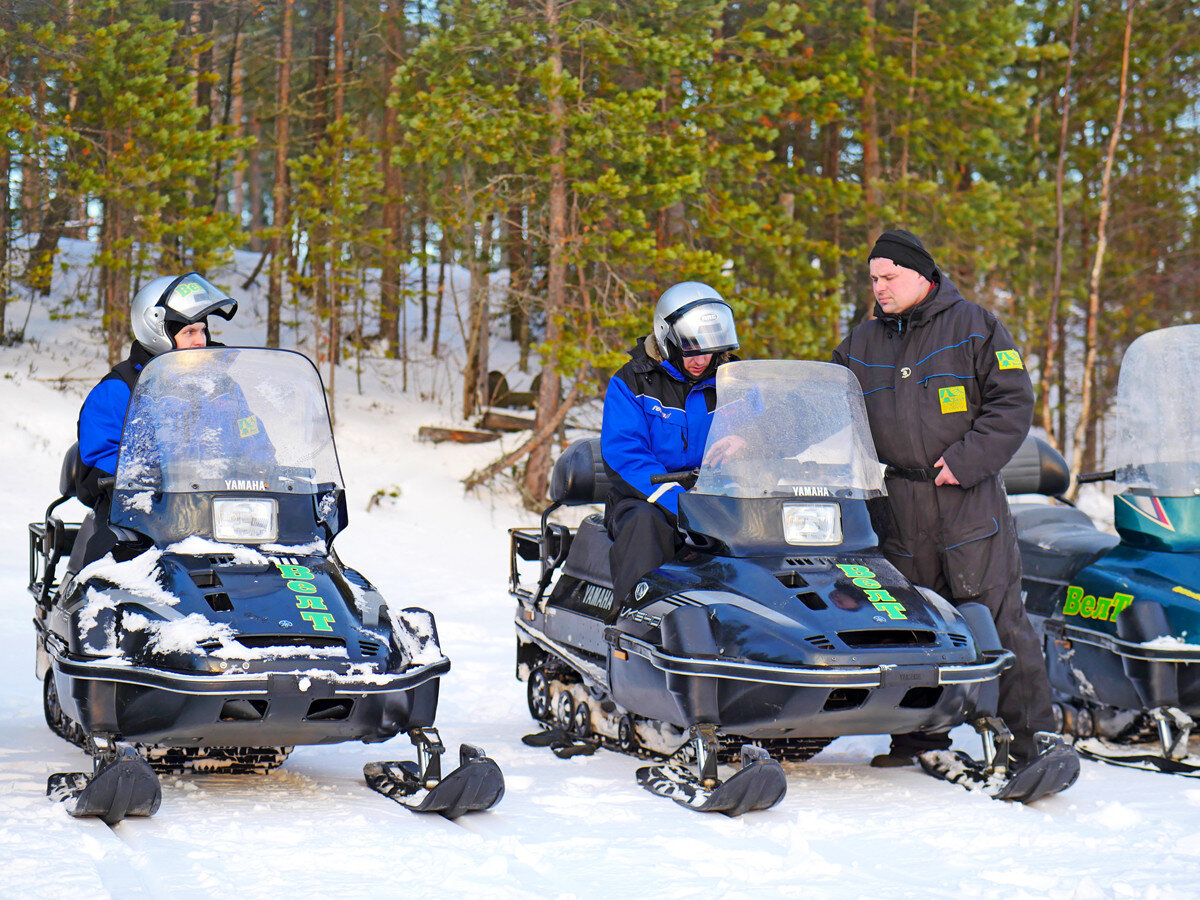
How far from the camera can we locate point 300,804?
13.3 feet

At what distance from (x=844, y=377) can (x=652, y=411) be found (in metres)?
0.76

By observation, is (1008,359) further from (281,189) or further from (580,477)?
(281,189)

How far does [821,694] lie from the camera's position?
4078mm

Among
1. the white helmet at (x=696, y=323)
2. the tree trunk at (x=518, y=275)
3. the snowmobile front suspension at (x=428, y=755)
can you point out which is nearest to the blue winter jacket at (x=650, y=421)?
the white helmet at (x=696, y=323)

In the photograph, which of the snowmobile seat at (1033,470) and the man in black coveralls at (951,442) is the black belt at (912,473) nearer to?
the man in black coveralls at (951,442)

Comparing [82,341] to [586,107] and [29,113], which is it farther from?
[586,107]

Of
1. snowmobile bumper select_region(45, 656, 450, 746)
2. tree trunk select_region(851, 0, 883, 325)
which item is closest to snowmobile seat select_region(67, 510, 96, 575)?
snowmobile bumper select_region(45, 656, 450, 746)

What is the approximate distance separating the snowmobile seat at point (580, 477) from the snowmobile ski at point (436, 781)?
5.00 ft

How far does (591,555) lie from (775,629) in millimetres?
1369

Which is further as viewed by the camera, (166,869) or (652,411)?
(652,411)

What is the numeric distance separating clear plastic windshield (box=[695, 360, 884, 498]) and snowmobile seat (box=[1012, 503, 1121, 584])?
1192 millimetres

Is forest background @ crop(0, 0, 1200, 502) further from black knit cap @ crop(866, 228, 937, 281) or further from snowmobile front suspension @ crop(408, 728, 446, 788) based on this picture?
snowmobile front suspension @ crop(408, 728, 446, 788)

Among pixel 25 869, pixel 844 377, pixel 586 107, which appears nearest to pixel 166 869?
pixel 25 869

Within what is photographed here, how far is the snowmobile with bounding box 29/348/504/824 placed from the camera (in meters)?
3.78
